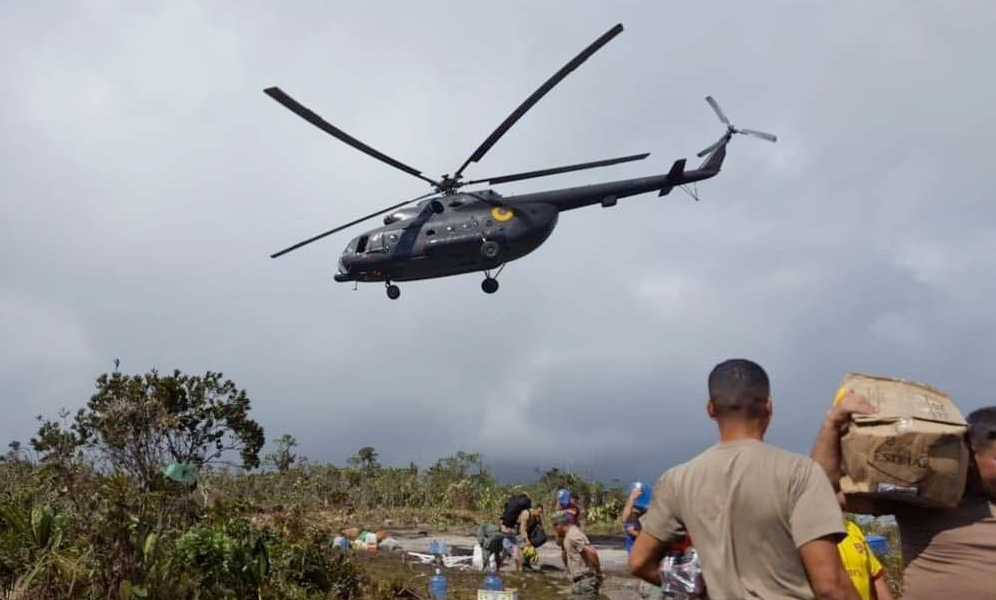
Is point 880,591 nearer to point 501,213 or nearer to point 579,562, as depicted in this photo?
point 579,562

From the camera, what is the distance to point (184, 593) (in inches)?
232

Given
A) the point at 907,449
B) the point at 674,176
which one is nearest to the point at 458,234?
the point at 674,176

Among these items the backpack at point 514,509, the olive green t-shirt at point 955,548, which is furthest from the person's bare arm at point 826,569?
the backpack at point 514,509

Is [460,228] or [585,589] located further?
[460,228]

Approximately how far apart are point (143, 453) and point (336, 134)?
7.36 metres

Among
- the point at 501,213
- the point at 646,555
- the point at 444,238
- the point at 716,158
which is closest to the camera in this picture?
the point at 646,555

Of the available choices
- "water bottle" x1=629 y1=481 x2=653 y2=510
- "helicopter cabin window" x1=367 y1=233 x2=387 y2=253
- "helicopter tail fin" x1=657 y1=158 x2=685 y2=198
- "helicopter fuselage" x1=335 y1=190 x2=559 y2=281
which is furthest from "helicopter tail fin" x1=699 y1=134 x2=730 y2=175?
"water bottle" x1=629 y1=481 x2=653 y2=510

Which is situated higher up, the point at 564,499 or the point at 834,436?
the point at 834,436

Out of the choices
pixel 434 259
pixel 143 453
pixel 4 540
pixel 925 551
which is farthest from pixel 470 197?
pixel 925 551

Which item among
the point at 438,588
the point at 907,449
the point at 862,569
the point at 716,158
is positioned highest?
the point at 716,158

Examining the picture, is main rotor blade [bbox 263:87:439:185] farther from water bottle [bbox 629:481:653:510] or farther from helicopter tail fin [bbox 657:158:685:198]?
water bottle [bbox 629:481:653:510]

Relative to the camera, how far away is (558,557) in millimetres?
13430

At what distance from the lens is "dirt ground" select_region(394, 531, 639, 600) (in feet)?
33.7

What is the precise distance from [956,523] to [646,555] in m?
1.17
